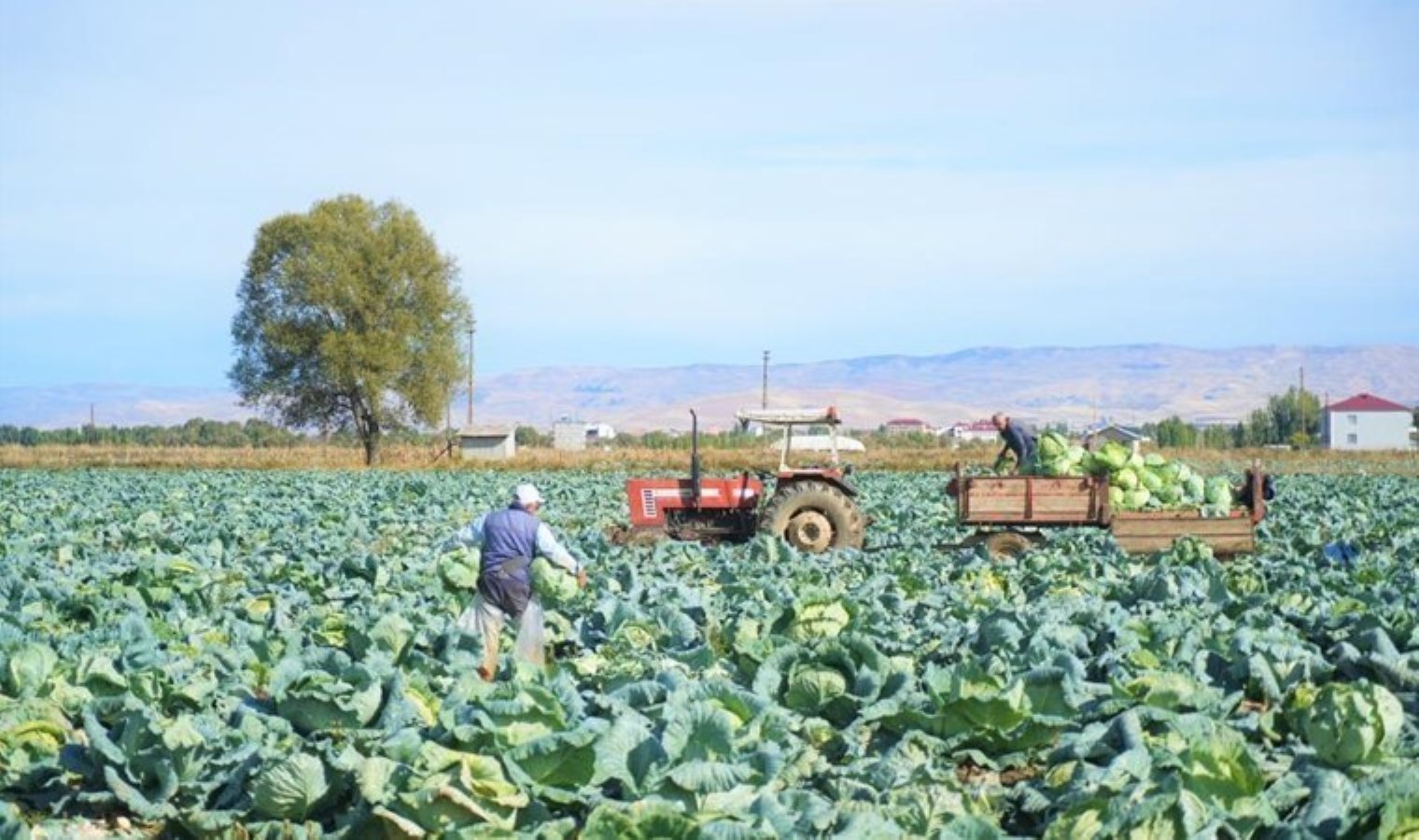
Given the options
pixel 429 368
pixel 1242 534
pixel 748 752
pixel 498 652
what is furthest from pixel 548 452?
pixel 748 752

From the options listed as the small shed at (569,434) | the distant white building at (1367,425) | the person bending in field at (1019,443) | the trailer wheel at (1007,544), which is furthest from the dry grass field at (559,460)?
the distant white building at (1367,425)

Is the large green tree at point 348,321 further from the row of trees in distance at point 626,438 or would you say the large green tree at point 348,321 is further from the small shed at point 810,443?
the small shed at point 810,443

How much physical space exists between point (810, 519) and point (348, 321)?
46.4 meters

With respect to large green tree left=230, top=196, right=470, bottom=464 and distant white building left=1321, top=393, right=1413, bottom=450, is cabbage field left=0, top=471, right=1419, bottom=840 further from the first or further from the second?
distant white building left=1321, top=393, right=1413, bottom=450

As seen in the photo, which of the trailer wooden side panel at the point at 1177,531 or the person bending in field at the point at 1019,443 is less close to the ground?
the person bending in field at the point at 1019,443

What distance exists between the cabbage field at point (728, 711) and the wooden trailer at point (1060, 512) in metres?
3.44

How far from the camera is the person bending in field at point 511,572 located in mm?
11273

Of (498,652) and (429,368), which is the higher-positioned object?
(429,368)

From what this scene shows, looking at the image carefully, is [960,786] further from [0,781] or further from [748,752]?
[0,781]

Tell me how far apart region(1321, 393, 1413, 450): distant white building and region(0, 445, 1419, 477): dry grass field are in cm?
5136

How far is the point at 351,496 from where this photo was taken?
31.9 meters

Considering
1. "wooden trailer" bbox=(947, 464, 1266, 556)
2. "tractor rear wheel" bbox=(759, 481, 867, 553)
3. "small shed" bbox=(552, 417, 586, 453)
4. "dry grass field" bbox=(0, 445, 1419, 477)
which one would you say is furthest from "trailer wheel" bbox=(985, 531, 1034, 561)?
"small shed" bbox=(552, 417, 586, 453)

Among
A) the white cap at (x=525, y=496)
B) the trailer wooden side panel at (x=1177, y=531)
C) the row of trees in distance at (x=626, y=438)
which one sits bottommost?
the trailer wooden side panel at (x=1177, y=531)

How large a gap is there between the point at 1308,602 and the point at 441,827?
7.70m
